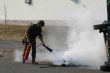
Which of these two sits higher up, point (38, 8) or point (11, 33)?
point (38, 8)

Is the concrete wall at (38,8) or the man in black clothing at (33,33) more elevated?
the concrete wall at (38,8)

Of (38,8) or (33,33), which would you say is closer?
(33,33)

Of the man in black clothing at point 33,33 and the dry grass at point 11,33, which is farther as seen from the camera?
the dry grass at point 11,33

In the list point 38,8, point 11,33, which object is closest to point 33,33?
point 11,33

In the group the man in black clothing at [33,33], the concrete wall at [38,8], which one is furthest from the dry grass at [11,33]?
the man in black clothing at [33,33]

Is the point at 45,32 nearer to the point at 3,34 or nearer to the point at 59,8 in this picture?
the point at 3,34

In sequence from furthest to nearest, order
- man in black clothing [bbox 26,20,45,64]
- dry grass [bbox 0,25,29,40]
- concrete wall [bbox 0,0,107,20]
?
concrete wall [bbox 0,0,107,20]
dry grass [bbox 0,25,29,40]
man in black clothing [bbox 26,20,45,64]

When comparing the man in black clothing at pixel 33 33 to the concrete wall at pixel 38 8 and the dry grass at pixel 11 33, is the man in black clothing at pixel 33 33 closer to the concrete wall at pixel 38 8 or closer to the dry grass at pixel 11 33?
the dry grass at pixel 11 33

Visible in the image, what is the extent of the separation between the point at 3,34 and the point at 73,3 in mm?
9008

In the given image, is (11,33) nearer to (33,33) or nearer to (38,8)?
(38,8)

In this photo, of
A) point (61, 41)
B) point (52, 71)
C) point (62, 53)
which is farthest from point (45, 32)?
point (52, 71)

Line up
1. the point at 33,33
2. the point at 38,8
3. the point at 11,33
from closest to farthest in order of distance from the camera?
the point at 33,33
the point at 11,33
the point at 38,8

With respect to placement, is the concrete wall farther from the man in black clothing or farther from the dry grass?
the man in black clothing

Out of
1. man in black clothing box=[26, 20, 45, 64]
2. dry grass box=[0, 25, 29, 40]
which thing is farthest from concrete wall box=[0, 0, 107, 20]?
man in black clothing box=[26, 20, 45, 64]
